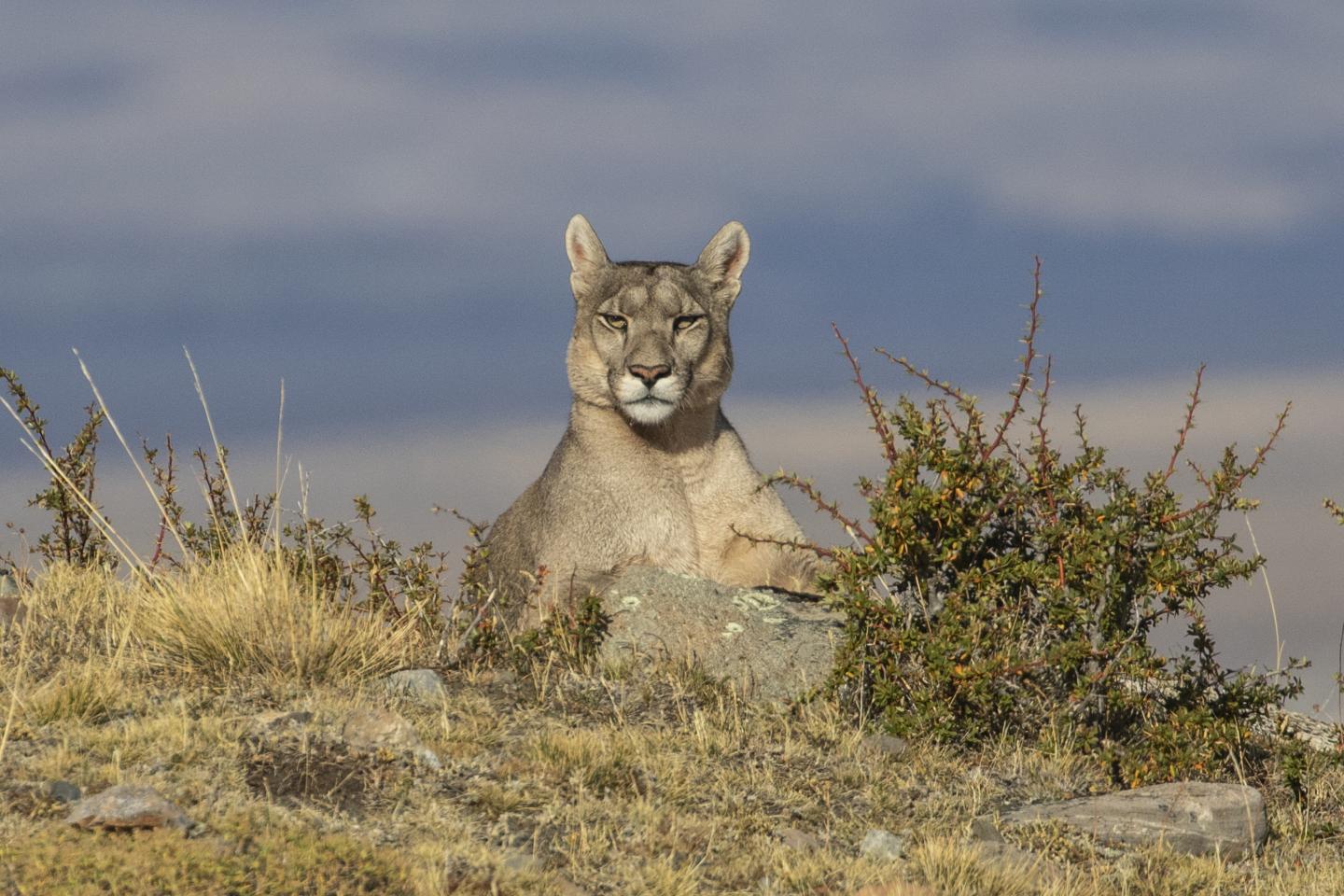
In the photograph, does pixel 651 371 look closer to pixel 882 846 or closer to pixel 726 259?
pixel 726 259

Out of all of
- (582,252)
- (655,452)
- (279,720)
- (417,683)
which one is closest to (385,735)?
(279,720)

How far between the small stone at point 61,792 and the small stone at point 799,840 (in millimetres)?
3644

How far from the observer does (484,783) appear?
8266 millimetres

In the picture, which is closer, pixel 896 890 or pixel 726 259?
pixel 896 890

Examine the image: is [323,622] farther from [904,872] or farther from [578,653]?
[904,872]

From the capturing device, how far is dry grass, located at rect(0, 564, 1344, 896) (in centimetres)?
708

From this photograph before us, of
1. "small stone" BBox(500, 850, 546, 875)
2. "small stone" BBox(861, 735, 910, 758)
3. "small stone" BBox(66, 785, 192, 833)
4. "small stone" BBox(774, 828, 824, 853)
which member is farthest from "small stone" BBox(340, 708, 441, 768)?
"small stone" BBox(861, 735, 910, 758)

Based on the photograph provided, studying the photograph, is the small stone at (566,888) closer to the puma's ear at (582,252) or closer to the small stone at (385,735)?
the small stone at (385,735)

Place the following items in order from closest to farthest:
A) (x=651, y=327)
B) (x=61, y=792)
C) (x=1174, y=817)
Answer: (x=61, y=792) → (x=1174, y=817) → (x=651, y=327)

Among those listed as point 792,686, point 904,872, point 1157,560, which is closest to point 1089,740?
point 1157,560

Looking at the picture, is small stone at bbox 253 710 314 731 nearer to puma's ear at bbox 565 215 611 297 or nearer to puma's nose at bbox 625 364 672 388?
puma's nose at bbox 625 364 672 388

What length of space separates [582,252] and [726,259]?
4.03ft

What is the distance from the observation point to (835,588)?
10867 mm

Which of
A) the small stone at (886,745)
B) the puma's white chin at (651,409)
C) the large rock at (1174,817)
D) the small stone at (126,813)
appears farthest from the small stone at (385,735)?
the puma's white chin at (651,409)
